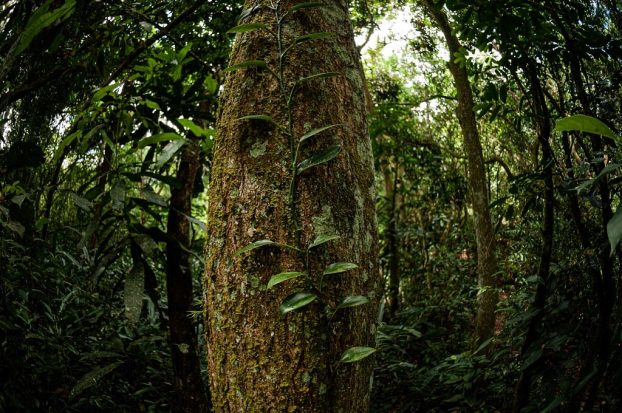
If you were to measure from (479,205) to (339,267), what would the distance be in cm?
350

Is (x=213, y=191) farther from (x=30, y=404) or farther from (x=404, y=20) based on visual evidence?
(x=404, y=20)

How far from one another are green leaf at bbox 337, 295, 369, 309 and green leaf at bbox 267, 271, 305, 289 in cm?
8

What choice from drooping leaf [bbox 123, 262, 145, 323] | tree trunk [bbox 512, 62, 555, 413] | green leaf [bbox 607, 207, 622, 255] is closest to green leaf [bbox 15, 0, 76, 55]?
drooping leaf [bbox 123, 262, 145, 323]

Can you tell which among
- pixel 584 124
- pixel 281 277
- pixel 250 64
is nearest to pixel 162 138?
pixel 250 64

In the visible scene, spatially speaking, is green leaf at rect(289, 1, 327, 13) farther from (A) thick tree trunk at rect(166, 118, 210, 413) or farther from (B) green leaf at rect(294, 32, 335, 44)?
(A) thick tree trunk at rect(166, 118, 210, 413)

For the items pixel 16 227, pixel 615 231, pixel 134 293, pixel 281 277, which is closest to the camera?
pixel 615 231

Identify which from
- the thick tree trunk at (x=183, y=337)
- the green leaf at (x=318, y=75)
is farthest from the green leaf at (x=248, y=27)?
the thick tree trunk at (x=183, y=337)

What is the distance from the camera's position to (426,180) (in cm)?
545

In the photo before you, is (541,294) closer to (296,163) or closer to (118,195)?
(296,163)

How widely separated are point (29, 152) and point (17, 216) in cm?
21

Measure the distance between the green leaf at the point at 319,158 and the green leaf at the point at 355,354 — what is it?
0.31 m

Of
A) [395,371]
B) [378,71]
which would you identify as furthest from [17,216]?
[378,71]

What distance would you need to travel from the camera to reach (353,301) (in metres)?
0.78

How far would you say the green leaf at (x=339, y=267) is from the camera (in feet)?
2.57
